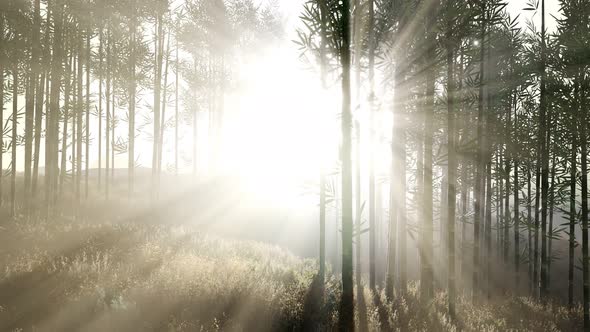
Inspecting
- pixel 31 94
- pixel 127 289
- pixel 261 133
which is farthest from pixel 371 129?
pixel 261 133

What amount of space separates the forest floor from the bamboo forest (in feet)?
0.13

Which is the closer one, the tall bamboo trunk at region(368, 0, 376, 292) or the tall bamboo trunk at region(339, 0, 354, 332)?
the tall bamboo trunk at region(339, 0, 354, 332)

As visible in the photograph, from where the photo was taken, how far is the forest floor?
508 cm

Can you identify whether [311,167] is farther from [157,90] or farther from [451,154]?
[157,90]

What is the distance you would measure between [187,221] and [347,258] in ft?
47.0

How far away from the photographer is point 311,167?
10367 mm

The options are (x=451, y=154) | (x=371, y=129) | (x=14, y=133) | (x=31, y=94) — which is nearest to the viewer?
(x=451, y=154)

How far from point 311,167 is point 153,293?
603 centimetres

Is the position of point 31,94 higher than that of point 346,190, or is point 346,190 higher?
point 31,94

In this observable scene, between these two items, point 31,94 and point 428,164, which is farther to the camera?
point 31,94

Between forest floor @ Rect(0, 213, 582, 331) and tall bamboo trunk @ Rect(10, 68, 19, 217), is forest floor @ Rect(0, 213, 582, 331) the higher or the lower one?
the lower one

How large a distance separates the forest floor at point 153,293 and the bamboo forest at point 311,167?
0.13 feet

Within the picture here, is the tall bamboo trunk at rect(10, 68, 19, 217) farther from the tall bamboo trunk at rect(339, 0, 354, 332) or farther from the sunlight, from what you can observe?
the sunlight

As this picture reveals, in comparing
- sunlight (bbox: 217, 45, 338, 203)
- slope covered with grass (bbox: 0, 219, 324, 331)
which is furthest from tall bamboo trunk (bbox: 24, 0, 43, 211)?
sunlight (bbox: 217, 45, 338, 203)
